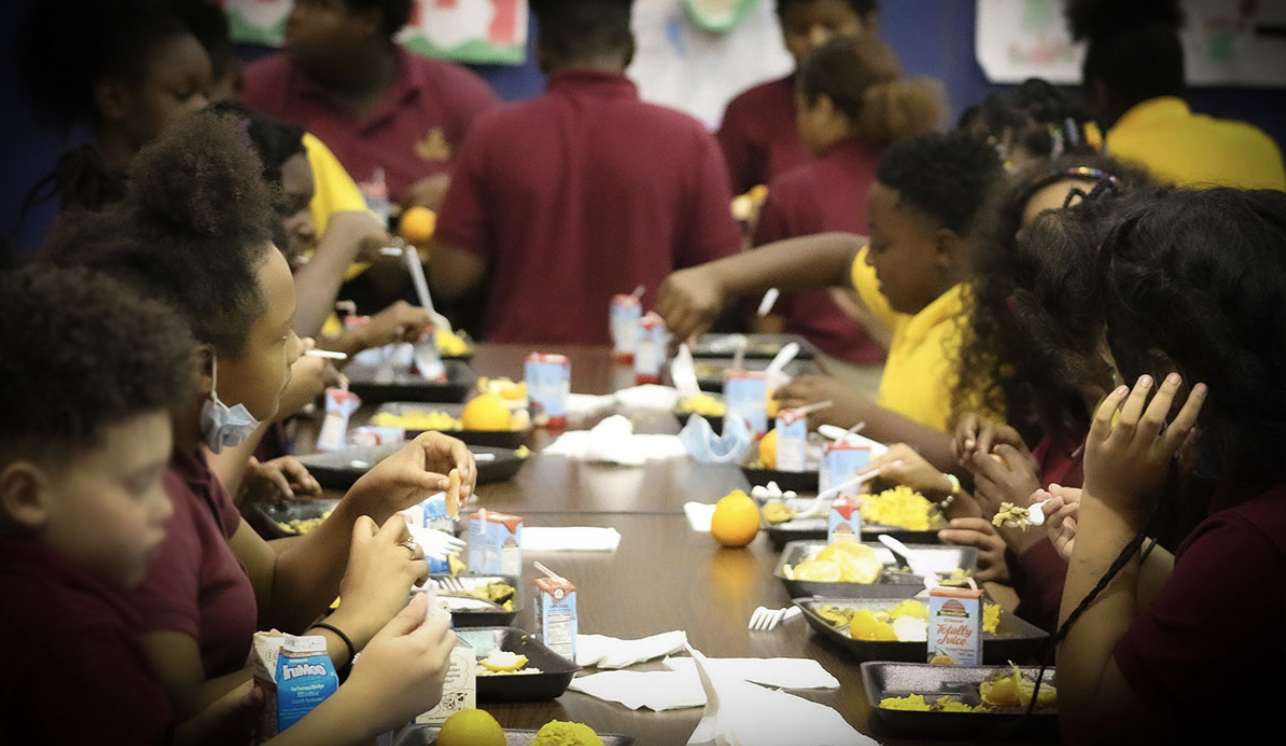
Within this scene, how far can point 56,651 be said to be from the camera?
41.1 inches

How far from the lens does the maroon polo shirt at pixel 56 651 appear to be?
1033 millimetres

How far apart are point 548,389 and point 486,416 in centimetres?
30

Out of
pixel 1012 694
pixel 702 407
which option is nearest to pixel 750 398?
pixel 702 407

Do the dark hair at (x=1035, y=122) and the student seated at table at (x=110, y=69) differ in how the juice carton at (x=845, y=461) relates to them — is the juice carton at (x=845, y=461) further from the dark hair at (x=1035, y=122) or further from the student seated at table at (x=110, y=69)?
the student seated at table at (x=110, y=69)

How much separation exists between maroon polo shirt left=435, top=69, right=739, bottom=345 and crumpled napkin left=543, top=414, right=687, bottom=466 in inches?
56.9

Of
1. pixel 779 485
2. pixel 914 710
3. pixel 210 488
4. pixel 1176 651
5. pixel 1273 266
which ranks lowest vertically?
A: pixel 779 485

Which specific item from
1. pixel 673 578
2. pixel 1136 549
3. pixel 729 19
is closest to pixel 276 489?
pixel 673 578

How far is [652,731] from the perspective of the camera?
166cm

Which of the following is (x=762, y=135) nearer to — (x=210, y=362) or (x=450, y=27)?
(x=450, y=27)

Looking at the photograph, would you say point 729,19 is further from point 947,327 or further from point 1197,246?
point 1197,246

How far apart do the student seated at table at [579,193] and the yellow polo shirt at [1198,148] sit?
1382 mm

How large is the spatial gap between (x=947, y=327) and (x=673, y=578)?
3.87ft

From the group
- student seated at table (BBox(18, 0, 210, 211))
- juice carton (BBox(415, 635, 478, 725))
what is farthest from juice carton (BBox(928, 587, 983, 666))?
student seated at table (BBox(18, 0, 210, 211))

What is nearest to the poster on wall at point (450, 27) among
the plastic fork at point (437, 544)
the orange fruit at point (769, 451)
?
the orange fruit at point (769, 451)
